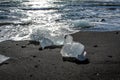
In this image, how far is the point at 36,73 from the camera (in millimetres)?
5684

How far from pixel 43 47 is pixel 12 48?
998 mm

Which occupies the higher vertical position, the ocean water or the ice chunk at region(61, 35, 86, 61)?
the ice chunk at region(61, 35, 86, 61)

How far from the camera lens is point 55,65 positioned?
6.20 meters

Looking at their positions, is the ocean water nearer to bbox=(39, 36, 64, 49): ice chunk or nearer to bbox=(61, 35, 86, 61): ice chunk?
bbox=(39, 36, 64, 49): ice chunk

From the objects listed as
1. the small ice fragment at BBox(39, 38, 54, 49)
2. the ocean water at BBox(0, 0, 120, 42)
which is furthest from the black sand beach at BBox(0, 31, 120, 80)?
the ocean water at BBox(0, 0, 120, 42)

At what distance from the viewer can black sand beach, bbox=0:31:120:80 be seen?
5480 mm

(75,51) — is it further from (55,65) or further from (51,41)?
(51,41)

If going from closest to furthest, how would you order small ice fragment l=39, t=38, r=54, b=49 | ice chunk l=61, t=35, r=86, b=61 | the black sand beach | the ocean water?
the black sand beach
ice chunk l=61, t=35, r=86, b=61
small ice fragment l=39, t=38, r=54, b=49
the ocean water

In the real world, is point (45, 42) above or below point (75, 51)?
below

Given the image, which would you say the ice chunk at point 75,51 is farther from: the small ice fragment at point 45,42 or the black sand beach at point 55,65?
the small ice fragment at point 45,42

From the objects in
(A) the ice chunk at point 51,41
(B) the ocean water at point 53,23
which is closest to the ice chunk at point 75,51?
(A) the ice chunk at point 51,41

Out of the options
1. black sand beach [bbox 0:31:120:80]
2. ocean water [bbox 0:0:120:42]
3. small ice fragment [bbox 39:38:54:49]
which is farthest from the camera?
ocean water [bbox 0:0:120:42]

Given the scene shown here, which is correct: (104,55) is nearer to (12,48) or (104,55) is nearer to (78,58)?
(78,58)

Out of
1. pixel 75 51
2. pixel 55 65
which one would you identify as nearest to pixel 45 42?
pixel 75 51
